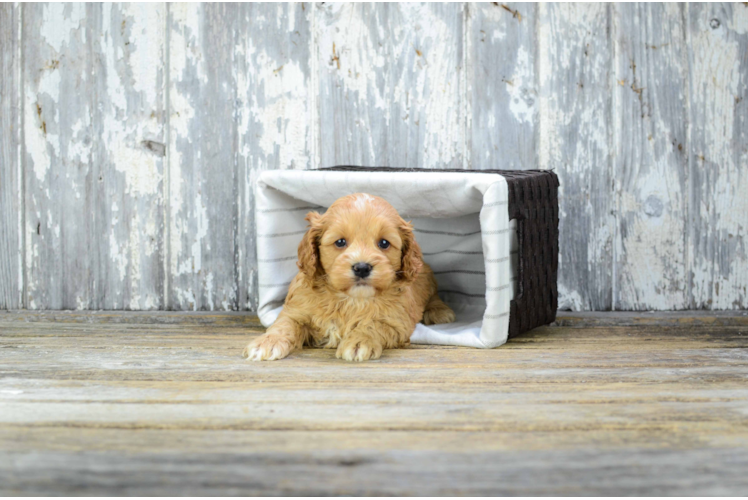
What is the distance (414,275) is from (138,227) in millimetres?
1611

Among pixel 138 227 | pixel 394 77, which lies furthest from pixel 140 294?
pixel 394 77

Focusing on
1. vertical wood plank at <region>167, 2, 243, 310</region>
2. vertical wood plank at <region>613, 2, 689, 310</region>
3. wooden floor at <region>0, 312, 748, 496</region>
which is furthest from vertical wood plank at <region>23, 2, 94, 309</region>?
vertical wood plank at <region>613, 2, 689, 310</region>

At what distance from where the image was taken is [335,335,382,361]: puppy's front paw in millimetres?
2396

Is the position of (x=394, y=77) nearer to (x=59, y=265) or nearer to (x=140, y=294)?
(x=140, y=294)

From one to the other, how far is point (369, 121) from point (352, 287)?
122 centimetres

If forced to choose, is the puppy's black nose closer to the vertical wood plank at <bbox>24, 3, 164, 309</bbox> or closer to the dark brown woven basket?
the dark brown woven basket

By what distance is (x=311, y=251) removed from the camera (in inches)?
99.8

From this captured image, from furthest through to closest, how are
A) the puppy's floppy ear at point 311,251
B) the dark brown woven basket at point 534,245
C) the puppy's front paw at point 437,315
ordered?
the puppy's front paw at point 437,315
the dark brown woven basket at point 534,245
the puppy's floppy ear at point 311,251

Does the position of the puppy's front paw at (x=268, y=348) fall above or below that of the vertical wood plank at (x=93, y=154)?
below

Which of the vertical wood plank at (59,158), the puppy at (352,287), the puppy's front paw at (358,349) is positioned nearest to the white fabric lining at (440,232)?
the puppy at (352,287)

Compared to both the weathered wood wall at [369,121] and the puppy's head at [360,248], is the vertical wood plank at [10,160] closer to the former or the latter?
the weathered wood wall at [369,121]

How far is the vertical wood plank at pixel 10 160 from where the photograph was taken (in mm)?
3312

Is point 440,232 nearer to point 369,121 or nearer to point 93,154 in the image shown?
point 369,121

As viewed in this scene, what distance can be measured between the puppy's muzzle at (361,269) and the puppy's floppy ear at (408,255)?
0.24m
